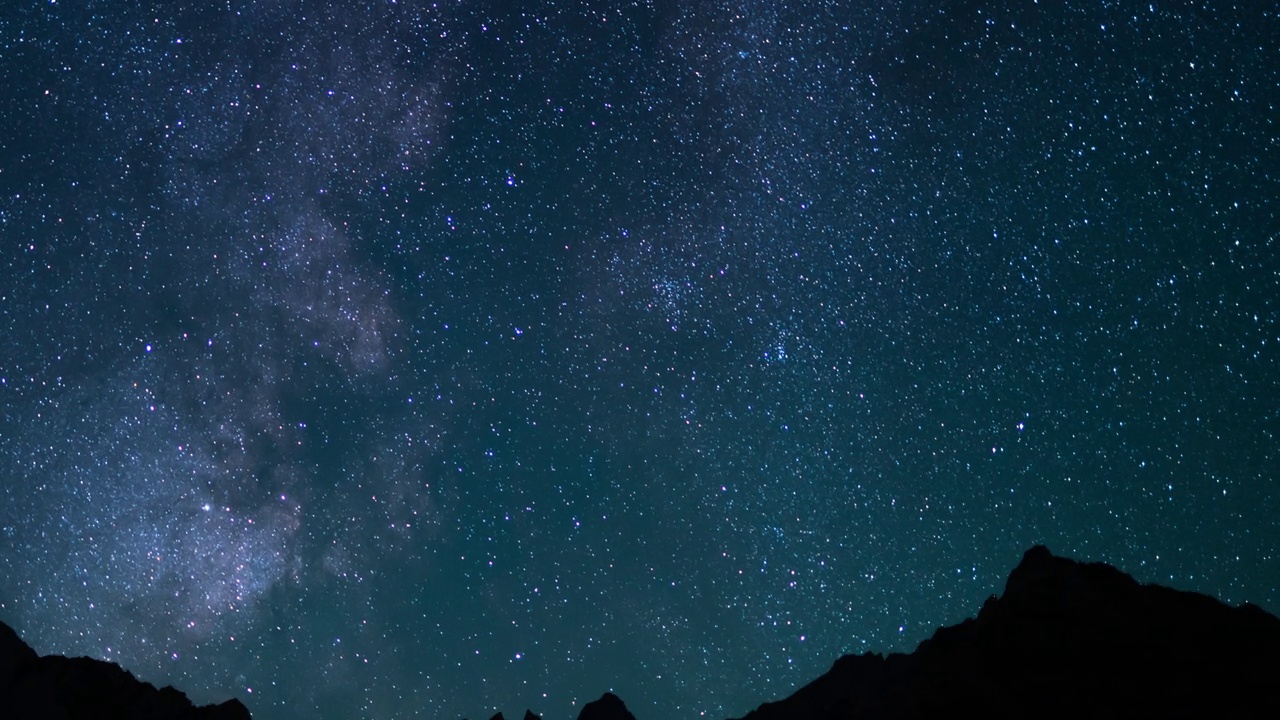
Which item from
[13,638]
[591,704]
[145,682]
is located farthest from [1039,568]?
[13,638]

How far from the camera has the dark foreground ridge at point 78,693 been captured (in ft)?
63.4

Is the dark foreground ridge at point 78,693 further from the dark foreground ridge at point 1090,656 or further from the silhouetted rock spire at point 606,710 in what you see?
the dark foreground ridge at point 1090,656

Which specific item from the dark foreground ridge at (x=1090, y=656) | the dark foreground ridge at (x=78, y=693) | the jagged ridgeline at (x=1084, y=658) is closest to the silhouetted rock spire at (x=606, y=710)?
the jagged ridgeline at (x=1084, y=658)

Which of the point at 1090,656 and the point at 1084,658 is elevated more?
the point at 1090,656

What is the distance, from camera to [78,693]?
19984 mm

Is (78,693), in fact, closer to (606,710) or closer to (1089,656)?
(606,710)

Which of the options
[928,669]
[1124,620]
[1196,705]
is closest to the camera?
[1196,705]

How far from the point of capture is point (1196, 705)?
37.2 feet

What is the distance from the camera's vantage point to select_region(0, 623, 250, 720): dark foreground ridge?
19328mm

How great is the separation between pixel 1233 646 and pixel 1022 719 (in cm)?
378

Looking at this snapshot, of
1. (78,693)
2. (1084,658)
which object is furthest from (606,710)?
(78,693)

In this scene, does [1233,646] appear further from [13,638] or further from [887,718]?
[13,638]

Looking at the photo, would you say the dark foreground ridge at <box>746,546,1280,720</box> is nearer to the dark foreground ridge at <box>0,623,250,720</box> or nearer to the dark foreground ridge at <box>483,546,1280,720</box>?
the dark foreground ridge at <box>483,546,1280,720</box>

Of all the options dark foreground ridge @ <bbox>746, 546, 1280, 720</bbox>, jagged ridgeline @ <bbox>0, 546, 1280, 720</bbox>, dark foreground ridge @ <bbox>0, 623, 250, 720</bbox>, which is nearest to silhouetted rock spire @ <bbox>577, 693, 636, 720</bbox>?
jagged ridgeline @ <bbox>0, 546, 1280, 720</bbox>
